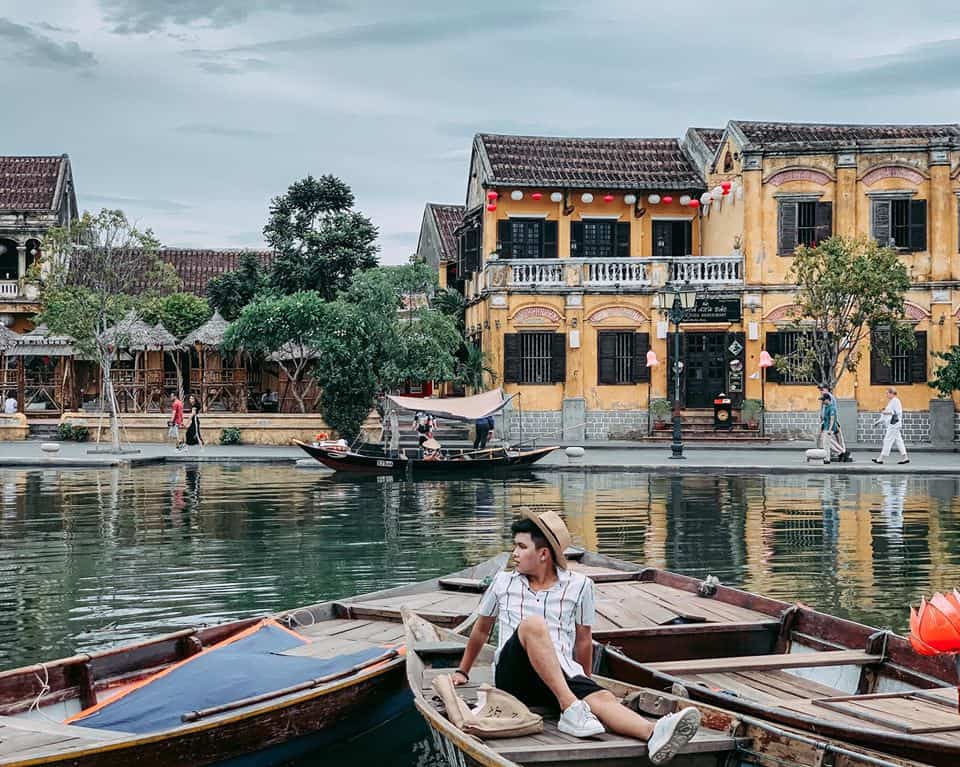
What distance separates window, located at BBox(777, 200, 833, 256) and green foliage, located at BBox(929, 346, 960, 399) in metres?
4.90

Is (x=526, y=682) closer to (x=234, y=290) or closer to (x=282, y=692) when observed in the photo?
(x=282, y=692)

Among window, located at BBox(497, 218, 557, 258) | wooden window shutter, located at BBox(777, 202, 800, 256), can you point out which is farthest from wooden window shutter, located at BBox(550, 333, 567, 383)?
wooden window shutter, located at BBox(777, 202, 800, 256)

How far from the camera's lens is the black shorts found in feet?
22.8

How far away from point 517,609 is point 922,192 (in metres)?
32.1

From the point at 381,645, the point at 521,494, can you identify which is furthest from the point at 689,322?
the point at 381,645

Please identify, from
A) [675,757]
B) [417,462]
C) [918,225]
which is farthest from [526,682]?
[918,225]

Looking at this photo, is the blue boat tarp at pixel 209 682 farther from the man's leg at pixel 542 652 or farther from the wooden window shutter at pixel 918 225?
the wooden window shutter at pixel 918 225

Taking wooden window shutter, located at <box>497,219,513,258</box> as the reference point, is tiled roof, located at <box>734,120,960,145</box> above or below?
above

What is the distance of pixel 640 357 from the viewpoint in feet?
123

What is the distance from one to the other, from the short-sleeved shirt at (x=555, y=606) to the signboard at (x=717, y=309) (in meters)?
30.2

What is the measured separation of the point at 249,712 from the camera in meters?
7.27

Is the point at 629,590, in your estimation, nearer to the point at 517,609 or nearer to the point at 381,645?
the point at 381,645

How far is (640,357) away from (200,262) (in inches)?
875

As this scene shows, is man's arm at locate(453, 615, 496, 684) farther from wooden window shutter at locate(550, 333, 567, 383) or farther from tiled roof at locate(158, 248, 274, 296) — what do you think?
tiled roof at locate(158, 248, 274, 296)
